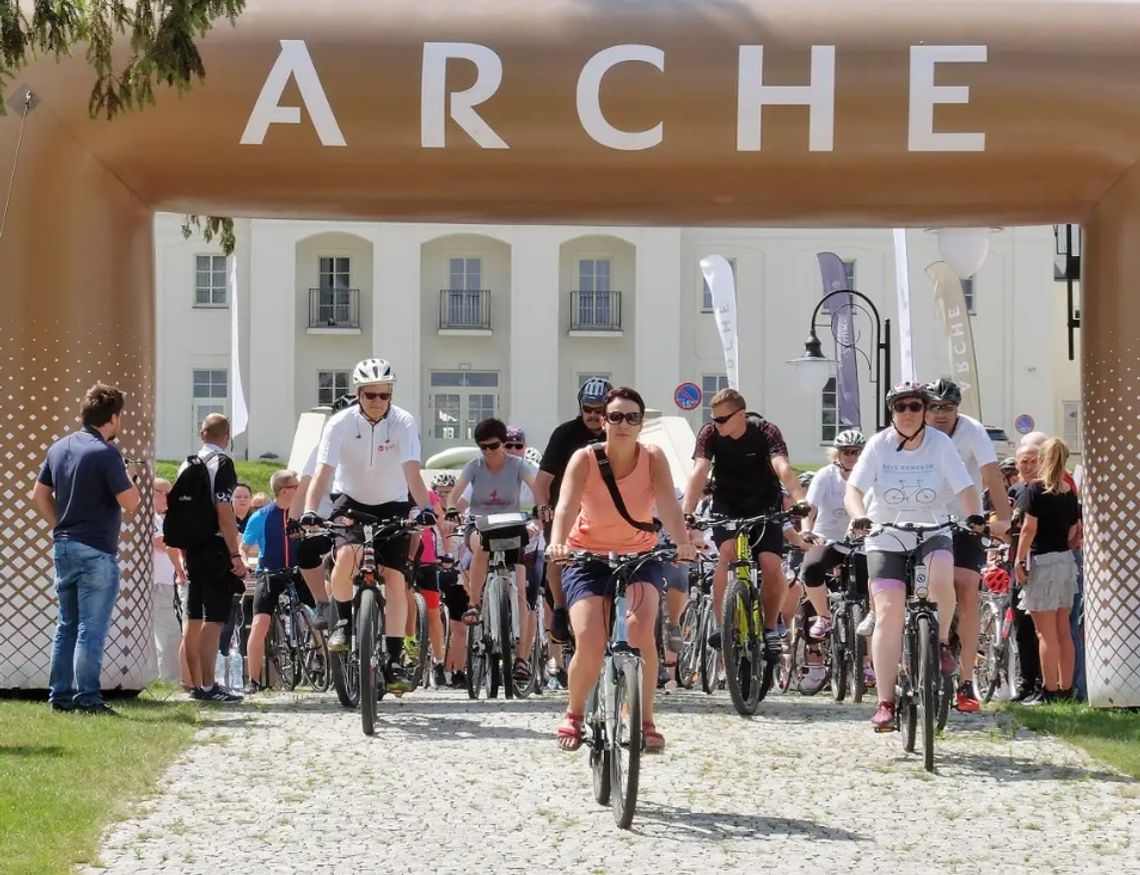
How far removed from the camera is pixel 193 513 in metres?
12.7

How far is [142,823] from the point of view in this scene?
7941mm

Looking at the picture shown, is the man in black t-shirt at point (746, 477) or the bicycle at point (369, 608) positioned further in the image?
the man in black t-shirt at point (746, 477)

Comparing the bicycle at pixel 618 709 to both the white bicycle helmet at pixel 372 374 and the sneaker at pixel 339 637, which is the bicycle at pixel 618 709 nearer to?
the sneaker at pixel 339 637

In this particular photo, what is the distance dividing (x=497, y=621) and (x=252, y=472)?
118 ft

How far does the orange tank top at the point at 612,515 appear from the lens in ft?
28.7

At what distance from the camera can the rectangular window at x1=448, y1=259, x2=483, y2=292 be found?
59062mm

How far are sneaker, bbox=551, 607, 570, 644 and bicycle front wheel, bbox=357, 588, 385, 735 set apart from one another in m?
1.47

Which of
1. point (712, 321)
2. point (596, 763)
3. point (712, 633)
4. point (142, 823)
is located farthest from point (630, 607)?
point (712, 321)

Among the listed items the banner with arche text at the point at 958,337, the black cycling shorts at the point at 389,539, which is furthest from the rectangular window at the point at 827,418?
the black cycling shorts at the point at 389,539

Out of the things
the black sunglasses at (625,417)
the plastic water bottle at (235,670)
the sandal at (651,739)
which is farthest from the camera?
the plastic water bottle at (235,670)

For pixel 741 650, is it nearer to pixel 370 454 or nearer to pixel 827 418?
pixel 370 454

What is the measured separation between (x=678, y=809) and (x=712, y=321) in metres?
50.4

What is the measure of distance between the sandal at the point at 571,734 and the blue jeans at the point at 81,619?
3571mm

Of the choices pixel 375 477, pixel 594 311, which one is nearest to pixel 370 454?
pixel 375 477
